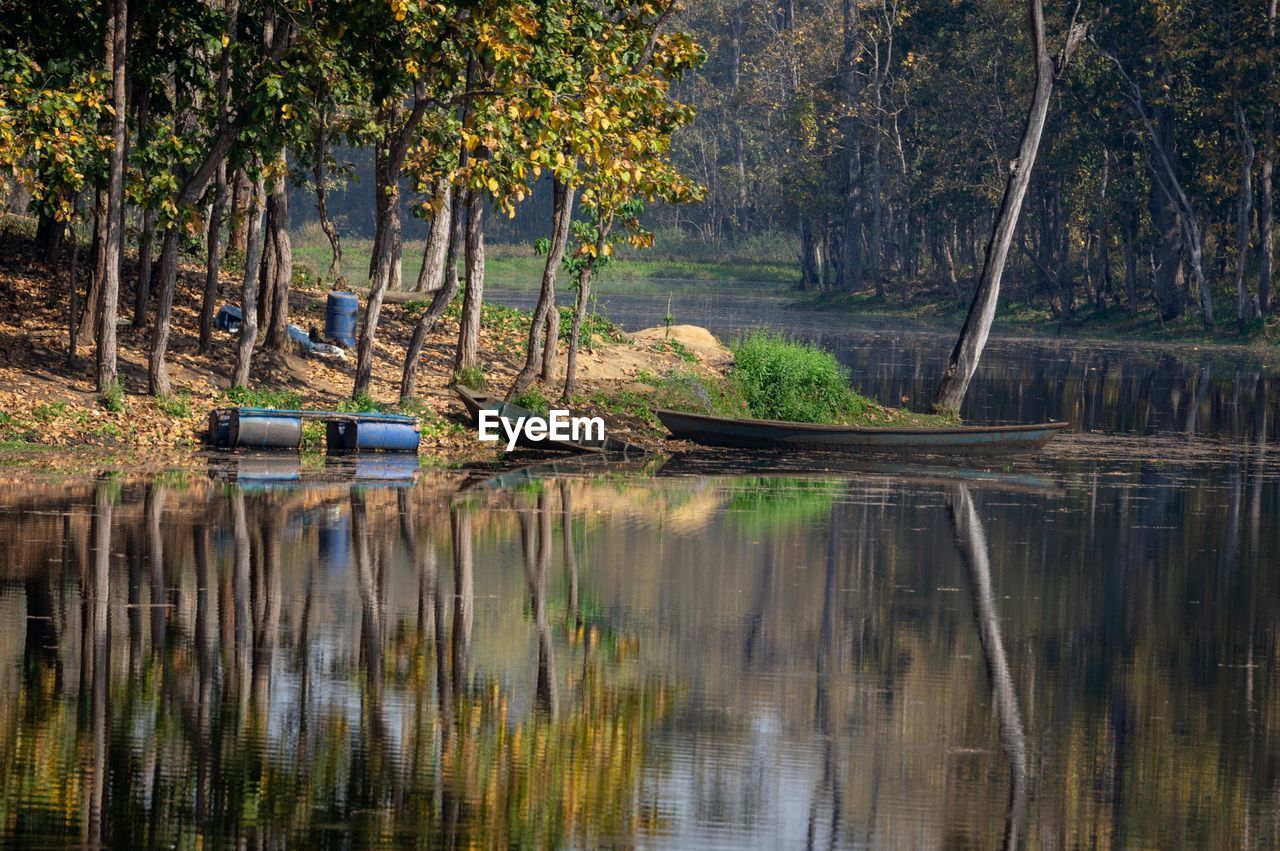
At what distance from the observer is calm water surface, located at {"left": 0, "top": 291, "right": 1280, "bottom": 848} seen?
33.3ft

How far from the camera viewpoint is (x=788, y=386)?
111 feet

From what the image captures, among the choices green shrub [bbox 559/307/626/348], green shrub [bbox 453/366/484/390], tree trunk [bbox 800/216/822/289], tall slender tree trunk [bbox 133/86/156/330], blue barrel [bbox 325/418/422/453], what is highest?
tree trunk [bbox 800/216/822/289]

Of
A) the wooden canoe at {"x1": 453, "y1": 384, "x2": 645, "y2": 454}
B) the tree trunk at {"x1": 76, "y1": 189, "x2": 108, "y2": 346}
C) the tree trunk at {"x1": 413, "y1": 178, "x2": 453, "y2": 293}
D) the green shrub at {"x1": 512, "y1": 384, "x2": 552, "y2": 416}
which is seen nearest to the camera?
the tree trunk at {"x1": 76, "y1": 189, "x2": 108, "y2": 346}

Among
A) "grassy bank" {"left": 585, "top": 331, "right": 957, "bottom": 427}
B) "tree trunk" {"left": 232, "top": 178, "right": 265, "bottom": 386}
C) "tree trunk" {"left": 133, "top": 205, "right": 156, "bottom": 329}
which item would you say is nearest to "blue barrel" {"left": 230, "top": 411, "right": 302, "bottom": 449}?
"tree trunk" {"left": 232, "top": 178, "right": 265, "bottom": 386}

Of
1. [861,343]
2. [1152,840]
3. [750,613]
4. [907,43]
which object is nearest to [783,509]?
[750,613]

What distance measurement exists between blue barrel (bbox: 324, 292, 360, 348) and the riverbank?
1.92ft

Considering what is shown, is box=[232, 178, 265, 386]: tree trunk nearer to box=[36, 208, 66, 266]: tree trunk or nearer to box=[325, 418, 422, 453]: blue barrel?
box=[325, 418, 422, 453]: blue barrel

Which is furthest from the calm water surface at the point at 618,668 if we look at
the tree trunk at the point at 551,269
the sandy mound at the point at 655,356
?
the sandy mound at the point at 655,356

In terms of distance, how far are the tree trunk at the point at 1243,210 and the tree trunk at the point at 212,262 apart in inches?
1585

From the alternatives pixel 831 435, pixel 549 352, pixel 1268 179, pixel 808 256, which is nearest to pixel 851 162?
pixel 808 256

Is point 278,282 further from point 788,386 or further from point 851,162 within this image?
point 851,162

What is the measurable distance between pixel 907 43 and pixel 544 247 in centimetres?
5360

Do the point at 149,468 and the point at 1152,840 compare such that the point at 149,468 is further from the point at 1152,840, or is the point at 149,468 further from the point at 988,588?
A: the point at 1152,840

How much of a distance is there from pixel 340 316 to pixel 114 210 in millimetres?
7384
